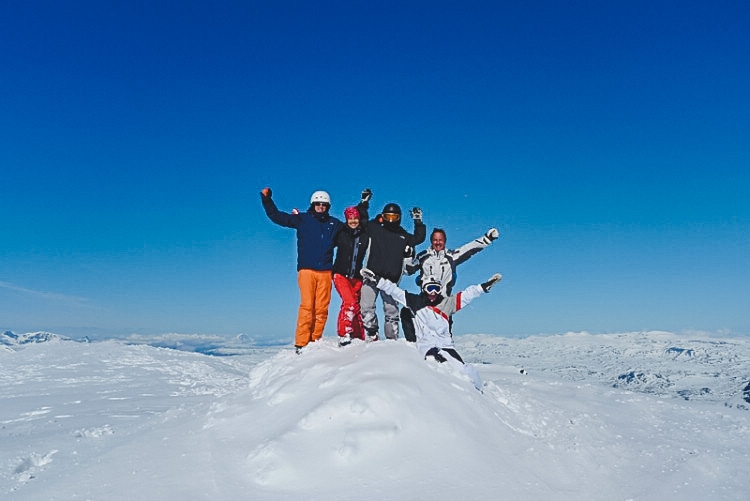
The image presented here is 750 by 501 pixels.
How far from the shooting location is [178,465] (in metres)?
4.20

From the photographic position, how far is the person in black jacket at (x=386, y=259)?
901 centimetres

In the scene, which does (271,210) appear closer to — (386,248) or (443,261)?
(386,248)

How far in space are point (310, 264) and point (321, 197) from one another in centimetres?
132

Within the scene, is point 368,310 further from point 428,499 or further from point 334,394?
point 428,499

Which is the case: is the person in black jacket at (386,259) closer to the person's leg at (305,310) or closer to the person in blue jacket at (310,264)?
the person in blue jacket at (310,264)

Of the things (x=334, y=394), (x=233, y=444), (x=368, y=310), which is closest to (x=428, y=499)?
(x=334, y=394)

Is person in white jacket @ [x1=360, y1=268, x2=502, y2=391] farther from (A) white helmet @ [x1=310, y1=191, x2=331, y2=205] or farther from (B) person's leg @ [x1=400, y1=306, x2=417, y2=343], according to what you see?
(A) white helmet @ [x1=310, y1=191, x2=331, y2=205]

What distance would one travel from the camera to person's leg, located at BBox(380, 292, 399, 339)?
30.3ft

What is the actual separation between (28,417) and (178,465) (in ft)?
11.4

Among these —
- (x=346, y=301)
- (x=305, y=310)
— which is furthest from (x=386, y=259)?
(x=305, y=310)

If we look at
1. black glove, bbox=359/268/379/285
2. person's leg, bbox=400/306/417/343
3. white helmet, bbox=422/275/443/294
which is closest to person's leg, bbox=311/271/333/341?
black glove, bbox=359/268/379/285

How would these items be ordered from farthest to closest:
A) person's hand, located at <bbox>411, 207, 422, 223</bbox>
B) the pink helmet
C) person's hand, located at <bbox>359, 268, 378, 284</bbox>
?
person's hand, located at <bbox>411, 207, 422, 223</bbox> → the pink helmet → person's hand, located at <bbox>359, 268, 378, 284</bbox>

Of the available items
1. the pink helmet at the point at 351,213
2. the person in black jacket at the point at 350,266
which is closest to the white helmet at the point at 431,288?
the person in black jacket at the point at 350,266

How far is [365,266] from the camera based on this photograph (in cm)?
912
